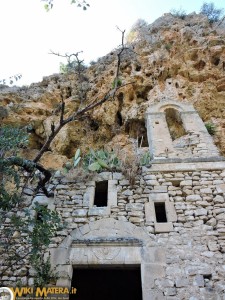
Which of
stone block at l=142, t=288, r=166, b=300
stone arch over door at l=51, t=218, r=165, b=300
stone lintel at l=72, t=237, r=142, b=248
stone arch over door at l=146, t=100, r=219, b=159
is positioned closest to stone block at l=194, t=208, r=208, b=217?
stone arch over door at l=51, t=218, r=165, b=300

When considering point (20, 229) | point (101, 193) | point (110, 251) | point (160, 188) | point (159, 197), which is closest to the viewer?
point (20, 229)

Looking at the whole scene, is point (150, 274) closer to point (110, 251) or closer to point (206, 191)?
point (110, 251)

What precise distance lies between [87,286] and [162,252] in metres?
3.36

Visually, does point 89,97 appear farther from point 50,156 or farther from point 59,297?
point 59,297

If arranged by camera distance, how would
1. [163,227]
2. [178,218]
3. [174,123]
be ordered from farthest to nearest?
[174,123], [178,218], [163,227]

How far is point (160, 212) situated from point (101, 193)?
1.49 m

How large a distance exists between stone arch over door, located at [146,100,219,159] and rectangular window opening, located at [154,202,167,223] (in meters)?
1.62

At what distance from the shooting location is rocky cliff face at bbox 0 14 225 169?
35.8 feet

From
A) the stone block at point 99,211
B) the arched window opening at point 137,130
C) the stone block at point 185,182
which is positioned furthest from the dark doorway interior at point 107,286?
the arched window opening at point 137,130

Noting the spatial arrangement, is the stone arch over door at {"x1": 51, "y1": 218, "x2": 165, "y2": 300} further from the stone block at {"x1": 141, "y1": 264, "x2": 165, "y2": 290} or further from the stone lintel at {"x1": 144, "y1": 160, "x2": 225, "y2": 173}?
the stone lintel at {"x1": 144, "y1": 160, "x2": 225, "y2": 173}

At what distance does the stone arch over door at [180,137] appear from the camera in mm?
7398

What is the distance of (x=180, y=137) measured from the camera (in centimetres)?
845

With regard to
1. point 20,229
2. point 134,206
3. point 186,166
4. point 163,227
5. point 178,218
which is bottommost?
point 20,229

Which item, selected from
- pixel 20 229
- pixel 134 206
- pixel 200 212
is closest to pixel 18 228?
pixel 20 229
